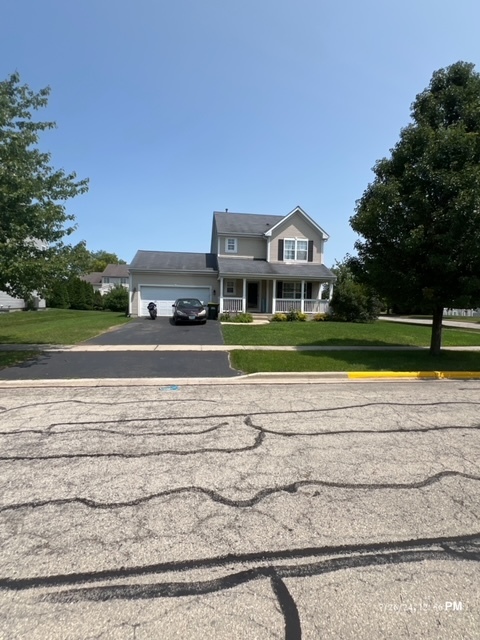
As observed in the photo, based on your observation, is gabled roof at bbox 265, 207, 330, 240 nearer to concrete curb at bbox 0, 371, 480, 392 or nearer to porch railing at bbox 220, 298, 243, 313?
porch railing at bbox 220, 298, 243, 313

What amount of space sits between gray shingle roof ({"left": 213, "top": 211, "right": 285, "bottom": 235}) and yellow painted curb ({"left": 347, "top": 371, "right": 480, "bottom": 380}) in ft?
68.4

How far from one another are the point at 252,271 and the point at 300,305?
13.0ft

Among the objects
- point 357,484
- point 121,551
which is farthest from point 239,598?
point 357,484

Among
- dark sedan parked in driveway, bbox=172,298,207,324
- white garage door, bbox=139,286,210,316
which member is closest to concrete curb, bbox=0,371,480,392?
dark sedan parked in driveway, bbox=172,298,207,324

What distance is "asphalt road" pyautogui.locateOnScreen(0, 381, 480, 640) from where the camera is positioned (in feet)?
6.82

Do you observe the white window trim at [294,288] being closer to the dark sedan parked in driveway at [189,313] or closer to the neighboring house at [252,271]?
the neighboring house at [252,271]

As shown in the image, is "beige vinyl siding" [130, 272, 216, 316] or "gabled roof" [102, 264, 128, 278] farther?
"gabled roof" [102, 264, 128, 278]

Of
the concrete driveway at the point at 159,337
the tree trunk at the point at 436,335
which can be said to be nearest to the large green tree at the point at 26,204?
the concrete driveway at the point at 159,337

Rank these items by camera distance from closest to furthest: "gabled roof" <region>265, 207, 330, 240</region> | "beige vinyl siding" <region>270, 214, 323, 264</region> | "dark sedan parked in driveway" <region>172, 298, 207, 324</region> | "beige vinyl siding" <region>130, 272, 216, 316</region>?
"dark sedan parked in driveway" <region>172, 298, 207, 324</region> → "beige vinyl siding" <region>130, 272, 216, 316</region> → "gabled roof" <region>265, 207, 330, 240</region> → "beige vinyl siding" <region>270, 214, 323, 264</region>

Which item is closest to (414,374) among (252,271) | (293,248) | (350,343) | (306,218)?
(350,343)

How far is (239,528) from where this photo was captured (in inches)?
113

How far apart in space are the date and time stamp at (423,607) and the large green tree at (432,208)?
29.1 ft

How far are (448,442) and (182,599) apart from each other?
3744mm

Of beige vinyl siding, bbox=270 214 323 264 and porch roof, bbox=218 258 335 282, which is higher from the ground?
beige vinyl siding, bbox=270 214 323 264
